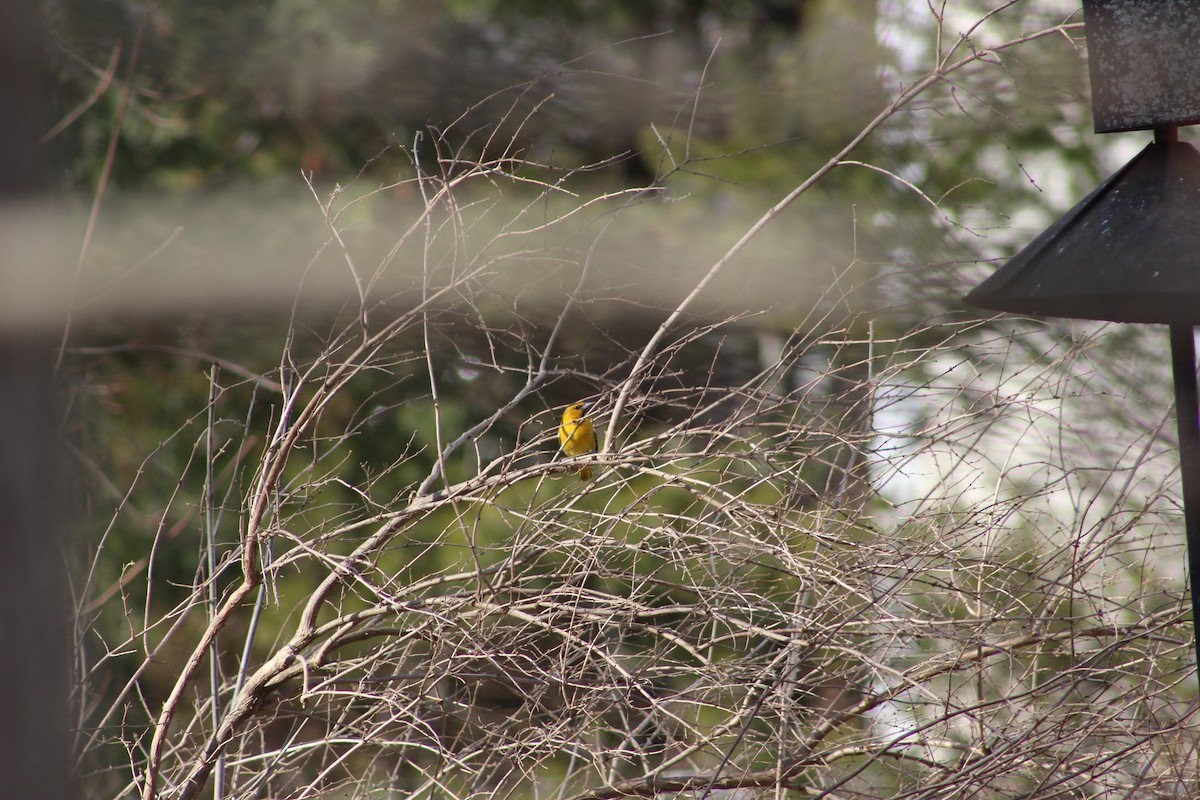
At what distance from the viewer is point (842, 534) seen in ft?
8.72

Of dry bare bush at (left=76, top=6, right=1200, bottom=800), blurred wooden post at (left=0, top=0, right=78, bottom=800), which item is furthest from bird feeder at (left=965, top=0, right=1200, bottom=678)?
blurred wooden post at (left=0, top=0, right=78, bottom=800)

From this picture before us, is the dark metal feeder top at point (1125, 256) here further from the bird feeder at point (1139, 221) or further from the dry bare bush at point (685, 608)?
the dry bare bush at point (685, 608)

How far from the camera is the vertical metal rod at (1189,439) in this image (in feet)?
5.90

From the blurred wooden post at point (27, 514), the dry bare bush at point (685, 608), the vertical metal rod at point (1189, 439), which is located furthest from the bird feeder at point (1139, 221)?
the blurred wooden post at point (27, 514)

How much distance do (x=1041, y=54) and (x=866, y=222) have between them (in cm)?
151

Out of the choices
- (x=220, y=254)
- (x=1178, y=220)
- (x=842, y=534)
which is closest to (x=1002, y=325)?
(x=842, y=534)

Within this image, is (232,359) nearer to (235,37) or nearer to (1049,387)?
(235,37)

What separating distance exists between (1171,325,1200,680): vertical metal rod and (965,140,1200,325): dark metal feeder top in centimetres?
9

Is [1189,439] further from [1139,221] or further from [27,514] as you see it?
[27,514]

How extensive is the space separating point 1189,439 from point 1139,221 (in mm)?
393

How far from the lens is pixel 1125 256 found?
173 cm

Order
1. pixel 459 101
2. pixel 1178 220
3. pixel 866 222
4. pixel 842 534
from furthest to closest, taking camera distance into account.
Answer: pixel 866 222, pixel 459 101, pixel 842 534, pixel 1178 220

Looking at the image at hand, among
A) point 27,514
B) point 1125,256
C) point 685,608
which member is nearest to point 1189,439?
point 1125,256

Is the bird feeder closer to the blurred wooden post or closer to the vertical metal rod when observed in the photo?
the vertical metal rod
